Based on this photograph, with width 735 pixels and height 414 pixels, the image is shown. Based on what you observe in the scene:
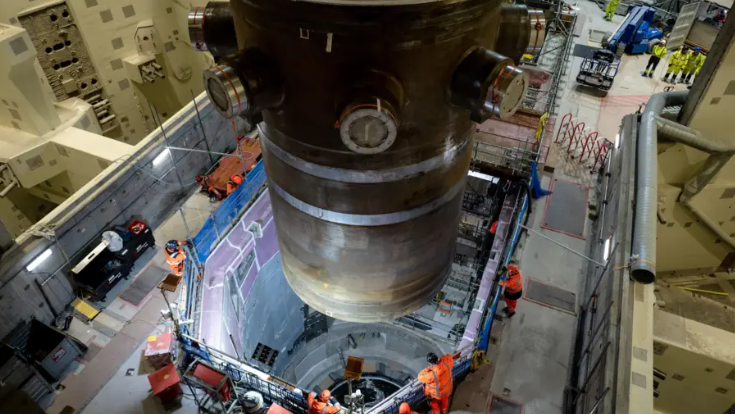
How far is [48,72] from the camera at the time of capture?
65.0ft

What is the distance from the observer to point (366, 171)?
4867 mm

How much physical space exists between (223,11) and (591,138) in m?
16.4

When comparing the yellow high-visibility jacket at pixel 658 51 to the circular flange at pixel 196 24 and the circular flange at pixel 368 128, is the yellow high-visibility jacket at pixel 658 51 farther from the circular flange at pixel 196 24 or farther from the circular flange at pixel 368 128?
the circular flange at pixel 368 128

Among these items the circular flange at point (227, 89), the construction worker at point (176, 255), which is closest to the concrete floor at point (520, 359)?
the construction worker at point (176, 255)

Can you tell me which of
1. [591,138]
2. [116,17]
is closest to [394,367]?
[591,138]

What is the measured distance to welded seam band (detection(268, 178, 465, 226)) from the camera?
538 centimetres

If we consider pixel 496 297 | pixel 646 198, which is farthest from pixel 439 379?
pixel 646 198

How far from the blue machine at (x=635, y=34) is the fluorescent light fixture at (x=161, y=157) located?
21.2 m

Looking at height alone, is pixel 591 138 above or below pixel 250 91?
below

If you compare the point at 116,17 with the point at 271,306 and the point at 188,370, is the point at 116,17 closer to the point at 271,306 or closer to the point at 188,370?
the point at 271,306

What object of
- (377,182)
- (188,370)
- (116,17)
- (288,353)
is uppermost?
(377,182)

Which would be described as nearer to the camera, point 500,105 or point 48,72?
point 500,105

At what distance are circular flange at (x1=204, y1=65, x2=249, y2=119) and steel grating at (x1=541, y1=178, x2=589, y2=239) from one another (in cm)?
1194

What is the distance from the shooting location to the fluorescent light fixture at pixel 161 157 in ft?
48.4
